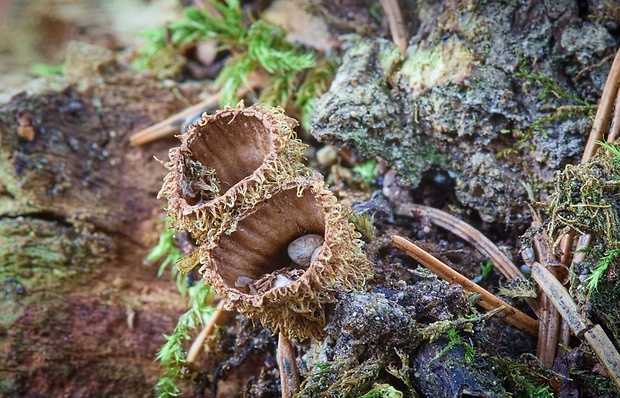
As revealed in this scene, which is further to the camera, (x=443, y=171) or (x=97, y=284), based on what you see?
(x=97, y=284)

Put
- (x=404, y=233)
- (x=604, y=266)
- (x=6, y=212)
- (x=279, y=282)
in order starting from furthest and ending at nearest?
(x=6, y=212), (x=404, y=233), (x=279, y=282), (x=604, y=266)

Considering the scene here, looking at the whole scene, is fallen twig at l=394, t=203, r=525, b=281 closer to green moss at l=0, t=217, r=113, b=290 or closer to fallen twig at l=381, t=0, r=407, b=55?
fallen twig at l=381, t=0, r=407, b=55

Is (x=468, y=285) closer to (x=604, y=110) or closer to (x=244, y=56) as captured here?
(x=604, y=110)

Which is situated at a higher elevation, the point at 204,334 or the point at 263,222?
the point at 263,222

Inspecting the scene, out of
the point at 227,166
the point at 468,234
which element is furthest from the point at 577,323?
the point at 227,166

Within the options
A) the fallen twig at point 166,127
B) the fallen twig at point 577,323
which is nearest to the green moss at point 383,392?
the fallen twig at point 577,323

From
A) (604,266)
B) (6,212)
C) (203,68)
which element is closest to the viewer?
(604,266)

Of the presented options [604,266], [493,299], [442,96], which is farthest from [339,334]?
[442,96]

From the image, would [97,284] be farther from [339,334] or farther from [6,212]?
[339,334]
